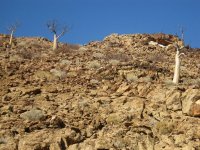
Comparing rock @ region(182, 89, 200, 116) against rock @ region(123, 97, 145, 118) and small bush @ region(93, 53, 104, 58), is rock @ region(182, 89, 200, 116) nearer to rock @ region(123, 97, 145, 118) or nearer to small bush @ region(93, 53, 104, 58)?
rock @ region(123, 97, 145, 118)

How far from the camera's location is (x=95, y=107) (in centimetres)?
1478

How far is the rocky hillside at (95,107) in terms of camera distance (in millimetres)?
12516

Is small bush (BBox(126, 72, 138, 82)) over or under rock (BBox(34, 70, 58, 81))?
over

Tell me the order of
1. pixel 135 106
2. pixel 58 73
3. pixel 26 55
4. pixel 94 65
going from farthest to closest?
pixel 26 55 < pixel 94 65 < pixel 58 73 < pixel 135 106

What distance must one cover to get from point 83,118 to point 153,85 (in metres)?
3.94

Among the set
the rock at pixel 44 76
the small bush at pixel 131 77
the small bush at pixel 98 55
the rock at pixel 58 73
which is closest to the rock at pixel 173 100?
the small bush at pixel 131 77

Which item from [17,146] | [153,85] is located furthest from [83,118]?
[153,85]

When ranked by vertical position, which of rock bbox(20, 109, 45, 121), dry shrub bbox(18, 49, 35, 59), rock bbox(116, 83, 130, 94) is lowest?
rock bbox(20, 109, 45, 121)

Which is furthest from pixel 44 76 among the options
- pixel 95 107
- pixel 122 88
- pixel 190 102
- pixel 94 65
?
Result: pixel 190 102

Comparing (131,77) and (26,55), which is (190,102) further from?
(26,55)

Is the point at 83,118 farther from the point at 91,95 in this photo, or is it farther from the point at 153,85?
the point at 153,85

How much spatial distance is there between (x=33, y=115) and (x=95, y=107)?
2.39 meters

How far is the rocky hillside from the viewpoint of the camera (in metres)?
12.5

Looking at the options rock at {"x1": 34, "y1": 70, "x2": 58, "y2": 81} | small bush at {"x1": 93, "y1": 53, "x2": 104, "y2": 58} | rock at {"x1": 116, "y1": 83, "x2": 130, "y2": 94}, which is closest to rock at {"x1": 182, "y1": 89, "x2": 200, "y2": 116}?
rock at {"x1": 116, "y1": 83, "x2": 130, "y2": 94}
